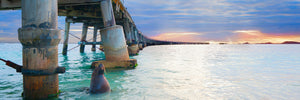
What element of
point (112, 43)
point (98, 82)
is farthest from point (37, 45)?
point (112, 43)

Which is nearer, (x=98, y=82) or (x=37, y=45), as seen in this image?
(x=37, y=45)

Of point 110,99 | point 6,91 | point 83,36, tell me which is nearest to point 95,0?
point 6,91

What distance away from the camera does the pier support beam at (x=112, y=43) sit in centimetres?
1170

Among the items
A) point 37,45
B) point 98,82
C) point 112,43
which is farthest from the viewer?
point 112,43

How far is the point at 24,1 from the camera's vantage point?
531 centimetres

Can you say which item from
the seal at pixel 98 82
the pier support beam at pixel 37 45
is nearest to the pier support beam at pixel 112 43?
the seal at pixel 98 82

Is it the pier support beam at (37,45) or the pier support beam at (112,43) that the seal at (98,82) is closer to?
the pier support beam at (37,45)

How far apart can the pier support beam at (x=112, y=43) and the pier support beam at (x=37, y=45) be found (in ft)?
20.2

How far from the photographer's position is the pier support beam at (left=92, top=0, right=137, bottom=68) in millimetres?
11695

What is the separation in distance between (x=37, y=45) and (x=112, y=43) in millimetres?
6463

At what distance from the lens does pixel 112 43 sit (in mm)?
11680

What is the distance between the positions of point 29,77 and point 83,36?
24.0 meters

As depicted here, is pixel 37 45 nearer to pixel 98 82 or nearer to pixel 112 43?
pixel 98 82

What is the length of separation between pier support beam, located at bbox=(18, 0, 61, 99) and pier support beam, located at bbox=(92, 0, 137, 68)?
6.17 metres
